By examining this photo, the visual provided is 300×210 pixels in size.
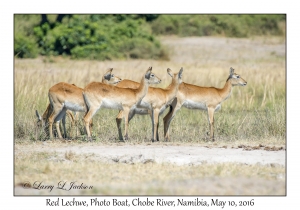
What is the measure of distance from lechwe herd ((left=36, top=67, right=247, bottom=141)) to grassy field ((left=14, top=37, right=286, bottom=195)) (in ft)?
1.46

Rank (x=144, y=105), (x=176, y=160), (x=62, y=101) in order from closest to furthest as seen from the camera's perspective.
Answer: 1. (x=176, y=160)
2. (x=62, y=101)
3. (x=144, y=105)

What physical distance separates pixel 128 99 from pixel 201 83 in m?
8.37

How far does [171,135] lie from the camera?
14.3 m

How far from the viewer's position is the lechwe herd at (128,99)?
13.1 meters

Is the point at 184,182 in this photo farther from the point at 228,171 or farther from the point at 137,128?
the point at 137,128

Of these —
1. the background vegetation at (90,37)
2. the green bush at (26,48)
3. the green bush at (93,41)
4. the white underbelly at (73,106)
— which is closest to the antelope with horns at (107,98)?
the white underbelly at (73,106)

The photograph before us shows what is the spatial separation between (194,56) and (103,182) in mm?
21495

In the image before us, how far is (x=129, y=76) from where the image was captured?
21.7 metres

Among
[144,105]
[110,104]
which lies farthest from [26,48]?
[110,104]

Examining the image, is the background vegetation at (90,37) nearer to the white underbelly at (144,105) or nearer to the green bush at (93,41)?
the green bush at (93,41)

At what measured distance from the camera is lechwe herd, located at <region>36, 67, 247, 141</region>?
13.1 metres

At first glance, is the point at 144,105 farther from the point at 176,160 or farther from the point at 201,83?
the point at 201,83

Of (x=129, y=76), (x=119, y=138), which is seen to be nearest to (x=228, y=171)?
(x=119, y=138)
